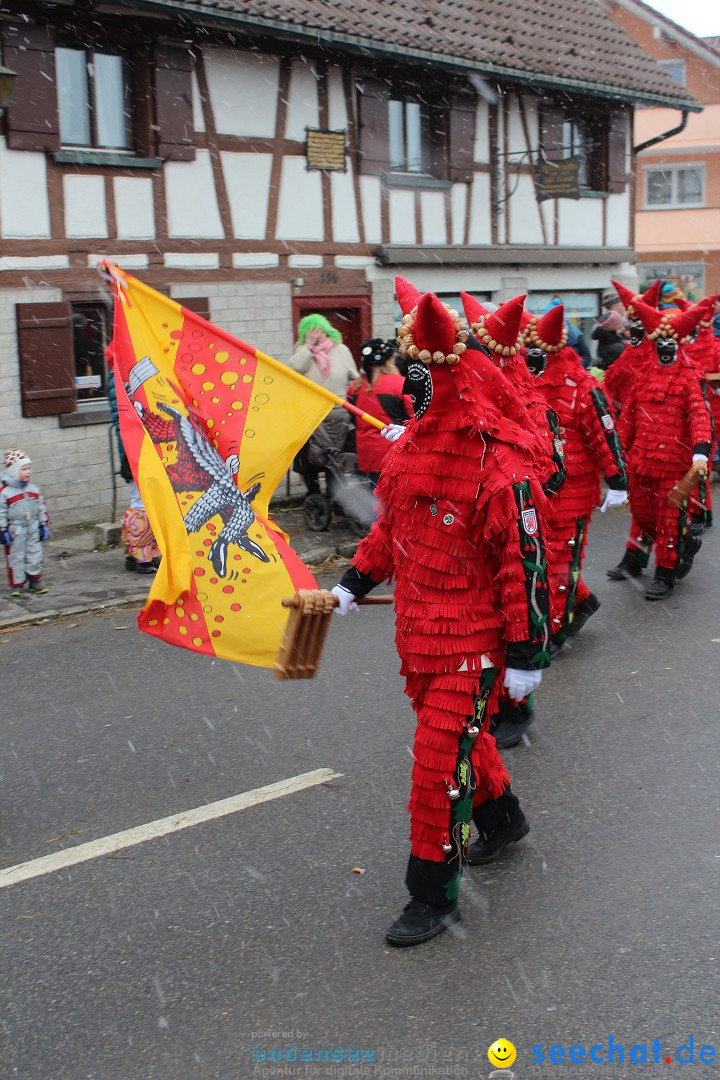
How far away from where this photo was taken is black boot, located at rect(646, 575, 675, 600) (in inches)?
330

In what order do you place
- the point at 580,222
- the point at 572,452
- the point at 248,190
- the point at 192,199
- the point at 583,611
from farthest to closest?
the point at 580,222 < the point at 248,190 < the point at 192,199 < the point at 583,611 < the point at 572,452

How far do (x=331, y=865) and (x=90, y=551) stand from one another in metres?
6.66

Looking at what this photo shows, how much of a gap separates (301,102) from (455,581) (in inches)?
436

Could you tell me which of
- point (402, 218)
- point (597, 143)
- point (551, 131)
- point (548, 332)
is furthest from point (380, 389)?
point (597, 143)

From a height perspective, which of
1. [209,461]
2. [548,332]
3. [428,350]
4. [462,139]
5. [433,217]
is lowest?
[209,461]

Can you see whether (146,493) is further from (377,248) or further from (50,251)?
(377,248)

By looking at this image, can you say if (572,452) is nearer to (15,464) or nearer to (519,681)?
(519,681)

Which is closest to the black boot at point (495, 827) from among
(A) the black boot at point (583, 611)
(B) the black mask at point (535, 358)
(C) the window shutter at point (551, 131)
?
(A) the black boot at point (583, 611)

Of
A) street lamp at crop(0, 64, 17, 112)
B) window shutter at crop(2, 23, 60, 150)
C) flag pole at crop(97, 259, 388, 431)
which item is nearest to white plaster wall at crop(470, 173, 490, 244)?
window shutter at crop(2, 23, 60, 150)

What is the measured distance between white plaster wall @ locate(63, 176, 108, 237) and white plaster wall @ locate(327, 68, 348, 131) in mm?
3472

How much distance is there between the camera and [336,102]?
1405 centimetres

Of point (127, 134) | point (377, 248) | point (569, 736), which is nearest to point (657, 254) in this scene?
point (377, 248)

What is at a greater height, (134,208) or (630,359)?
(134,208)

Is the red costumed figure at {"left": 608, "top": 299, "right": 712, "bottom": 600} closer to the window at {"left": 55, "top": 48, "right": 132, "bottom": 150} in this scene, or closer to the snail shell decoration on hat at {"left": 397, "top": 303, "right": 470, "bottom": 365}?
the snail shell decoration on hat at {"left": 397, "top": 303, "right": 470, "bottom": 365}
